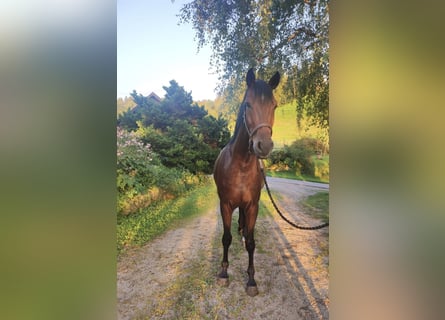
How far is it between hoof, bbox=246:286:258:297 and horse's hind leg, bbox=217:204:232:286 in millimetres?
165

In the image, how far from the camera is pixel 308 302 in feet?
5.85

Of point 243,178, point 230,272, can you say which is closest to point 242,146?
point 243,178

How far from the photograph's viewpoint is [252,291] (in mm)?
1862

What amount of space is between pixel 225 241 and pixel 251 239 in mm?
208

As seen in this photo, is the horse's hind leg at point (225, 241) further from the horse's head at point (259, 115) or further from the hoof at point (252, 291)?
the horse's head at point (259, 115)

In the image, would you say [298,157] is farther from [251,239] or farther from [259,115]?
[251,239]

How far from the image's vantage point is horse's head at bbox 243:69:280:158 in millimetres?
1576
